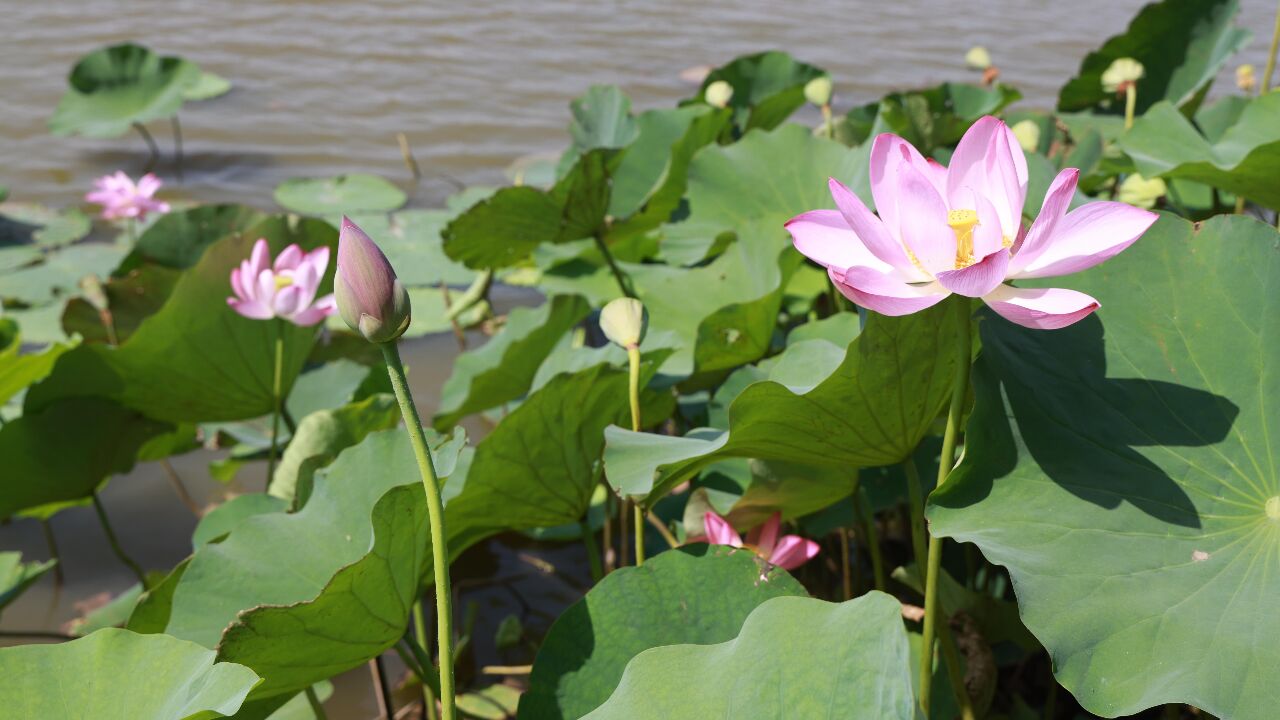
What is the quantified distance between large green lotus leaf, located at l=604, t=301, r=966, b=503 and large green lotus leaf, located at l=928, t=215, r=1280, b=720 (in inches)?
2.5

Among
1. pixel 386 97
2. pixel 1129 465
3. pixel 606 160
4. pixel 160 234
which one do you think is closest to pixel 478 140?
pixel 386 97

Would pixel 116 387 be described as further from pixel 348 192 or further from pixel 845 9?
pixel 845 9

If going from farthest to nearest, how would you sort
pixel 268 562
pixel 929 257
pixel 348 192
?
pixel 348 192
pixel 268 562
pixel 929 257

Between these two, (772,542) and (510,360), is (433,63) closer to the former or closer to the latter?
(510,360)

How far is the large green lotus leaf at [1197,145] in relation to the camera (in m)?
1.38

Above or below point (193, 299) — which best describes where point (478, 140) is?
below

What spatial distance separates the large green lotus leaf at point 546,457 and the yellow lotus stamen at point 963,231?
46cm

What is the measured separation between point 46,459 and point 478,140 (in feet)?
10.5

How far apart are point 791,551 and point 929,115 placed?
1.20 metres

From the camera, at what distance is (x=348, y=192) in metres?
4.00

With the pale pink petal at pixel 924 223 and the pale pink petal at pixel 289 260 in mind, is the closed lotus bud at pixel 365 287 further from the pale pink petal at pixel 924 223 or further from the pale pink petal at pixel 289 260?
the pale pink petal at pixel 289 260

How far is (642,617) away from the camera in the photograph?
1043 mm

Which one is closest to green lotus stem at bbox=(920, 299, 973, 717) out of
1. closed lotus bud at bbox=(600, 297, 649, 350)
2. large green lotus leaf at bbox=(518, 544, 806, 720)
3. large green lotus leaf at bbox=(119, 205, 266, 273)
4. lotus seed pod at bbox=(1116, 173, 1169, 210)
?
large green lotus leaf at bbox=(518, 544, 806, 720)

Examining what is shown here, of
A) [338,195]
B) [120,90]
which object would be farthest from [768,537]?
[120,90]
